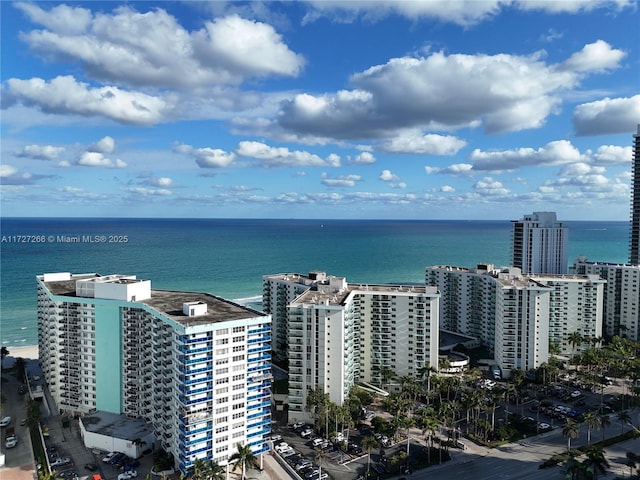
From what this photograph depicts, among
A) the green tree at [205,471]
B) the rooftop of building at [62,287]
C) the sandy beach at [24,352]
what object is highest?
the rooftop of building at [62,287]

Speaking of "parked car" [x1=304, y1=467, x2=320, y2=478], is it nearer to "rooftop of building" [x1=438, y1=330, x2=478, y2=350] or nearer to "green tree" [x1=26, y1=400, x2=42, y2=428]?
"green tree" [x1=26, y1=400, x2=42, y2=428]

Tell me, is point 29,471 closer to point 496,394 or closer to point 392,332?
point 392,332

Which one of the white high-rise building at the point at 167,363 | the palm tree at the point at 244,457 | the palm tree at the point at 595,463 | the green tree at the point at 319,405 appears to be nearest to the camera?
the palm tree at the point at 595,463

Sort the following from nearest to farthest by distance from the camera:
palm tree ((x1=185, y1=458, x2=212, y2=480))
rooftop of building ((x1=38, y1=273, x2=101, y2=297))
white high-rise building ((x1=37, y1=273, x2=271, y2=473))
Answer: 1. palm tree ((x1=185, y1=458, x2=212, y2=480))
2. white high-rise building ((x1=37, y1=273, x2=271, y2=473))
3. rooftop of building ((x1=38, y1=273, x2=101, y2=297))

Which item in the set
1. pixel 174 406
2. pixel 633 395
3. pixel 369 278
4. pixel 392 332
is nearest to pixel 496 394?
pixel 392 332

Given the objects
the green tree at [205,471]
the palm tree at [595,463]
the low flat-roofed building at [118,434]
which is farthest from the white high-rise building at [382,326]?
the palm tree at [595,463]

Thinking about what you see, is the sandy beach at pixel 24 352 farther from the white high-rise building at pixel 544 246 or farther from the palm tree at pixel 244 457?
the white high-rise building at pixel 544 246

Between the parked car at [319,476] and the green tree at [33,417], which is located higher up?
the green tree at [33,417]

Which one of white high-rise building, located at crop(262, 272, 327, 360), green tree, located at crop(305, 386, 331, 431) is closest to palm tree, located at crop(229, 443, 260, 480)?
green tree, located at crop(305, 386, 331, 431)
